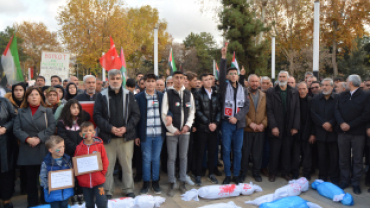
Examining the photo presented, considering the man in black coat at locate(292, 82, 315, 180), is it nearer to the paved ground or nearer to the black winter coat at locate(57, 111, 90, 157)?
the paved ground

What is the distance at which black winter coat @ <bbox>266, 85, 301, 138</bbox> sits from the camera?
209 inches

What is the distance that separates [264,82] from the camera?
19.8 feet

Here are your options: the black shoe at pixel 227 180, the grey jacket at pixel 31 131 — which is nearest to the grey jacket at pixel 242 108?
the black shoe at pixel 227 180

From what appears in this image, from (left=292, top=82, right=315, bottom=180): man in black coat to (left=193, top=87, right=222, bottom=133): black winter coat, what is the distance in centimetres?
180

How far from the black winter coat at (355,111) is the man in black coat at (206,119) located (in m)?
2.30

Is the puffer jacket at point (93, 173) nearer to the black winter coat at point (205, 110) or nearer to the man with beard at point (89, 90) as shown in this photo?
the man with beard at point (89, 90)

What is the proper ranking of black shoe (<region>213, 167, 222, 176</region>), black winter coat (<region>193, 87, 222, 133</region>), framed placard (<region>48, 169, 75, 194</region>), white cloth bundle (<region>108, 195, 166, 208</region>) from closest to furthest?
framed placard (<region>48, 169, 75, 194</region>)
white cloth bundle (<region>108, 195, 166, 208</region>)
black winter coat (<region>193, 87, 222, 133</region>)
black shoe (<region>213, 167, 222, 176</region>)

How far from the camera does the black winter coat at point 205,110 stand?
5039 mm

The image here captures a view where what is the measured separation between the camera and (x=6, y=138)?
4.05 meters

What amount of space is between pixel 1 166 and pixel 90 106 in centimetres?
157

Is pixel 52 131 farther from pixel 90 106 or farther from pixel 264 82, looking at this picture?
pixel 264 82

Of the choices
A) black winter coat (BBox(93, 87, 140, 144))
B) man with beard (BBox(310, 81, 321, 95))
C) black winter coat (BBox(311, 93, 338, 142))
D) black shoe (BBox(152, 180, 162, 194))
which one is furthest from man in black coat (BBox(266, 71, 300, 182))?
black winter coat (BBox(93, 87, 140, 144))

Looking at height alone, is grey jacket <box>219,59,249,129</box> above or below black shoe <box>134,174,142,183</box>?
above

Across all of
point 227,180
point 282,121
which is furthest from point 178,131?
point 282,121
